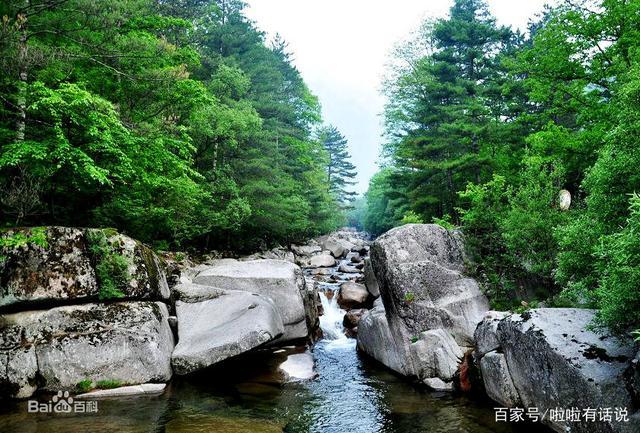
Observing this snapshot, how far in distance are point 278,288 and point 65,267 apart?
22.9 feet

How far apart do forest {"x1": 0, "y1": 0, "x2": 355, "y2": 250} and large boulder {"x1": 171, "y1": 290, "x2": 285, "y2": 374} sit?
462 centimetres

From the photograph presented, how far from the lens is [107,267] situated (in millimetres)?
10477

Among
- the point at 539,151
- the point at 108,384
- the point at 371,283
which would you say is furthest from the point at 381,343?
the point at 539,151

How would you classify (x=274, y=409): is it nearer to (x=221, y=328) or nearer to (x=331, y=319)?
(x=221, y=328)

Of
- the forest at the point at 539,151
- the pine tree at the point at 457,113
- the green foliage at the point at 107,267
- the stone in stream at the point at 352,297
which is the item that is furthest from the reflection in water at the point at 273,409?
the pine tree at the point at 457,113

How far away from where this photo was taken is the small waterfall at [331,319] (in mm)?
16281

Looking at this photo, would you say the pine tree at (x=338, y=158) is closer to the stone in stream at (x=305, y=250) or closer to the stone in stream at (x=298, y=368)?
the stone in stream at (x=305, y=250)

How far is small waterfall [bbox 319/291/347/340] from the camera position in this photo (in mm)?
16281

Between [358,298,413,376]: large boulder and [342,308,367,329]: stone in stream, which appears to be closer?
[358,298,413,376]: large boulder

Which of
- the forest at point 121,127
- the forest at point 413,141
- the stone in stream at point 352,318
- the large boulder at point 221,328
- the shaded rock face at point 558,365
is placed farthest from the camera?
the stone in stream at point 352,318

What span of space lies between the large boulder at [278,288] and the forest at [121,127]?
11.7 ft

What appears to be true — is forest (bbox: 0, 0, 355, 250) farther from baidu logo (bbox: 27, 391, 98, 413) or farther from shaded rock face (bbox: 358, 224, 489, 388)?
shaded rock face (bbox: 358, 224, 489, 388)

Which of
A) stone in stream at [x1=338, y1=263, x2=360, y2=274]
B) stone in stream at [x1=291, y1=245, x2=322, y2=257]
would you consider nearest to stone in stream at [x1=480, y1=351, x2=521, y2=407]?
stone in stream at [x1=338, y1=263, x2=360, y2=274]

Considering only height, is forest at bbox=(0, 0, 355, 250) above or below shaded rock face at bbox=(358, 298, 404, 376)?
above
